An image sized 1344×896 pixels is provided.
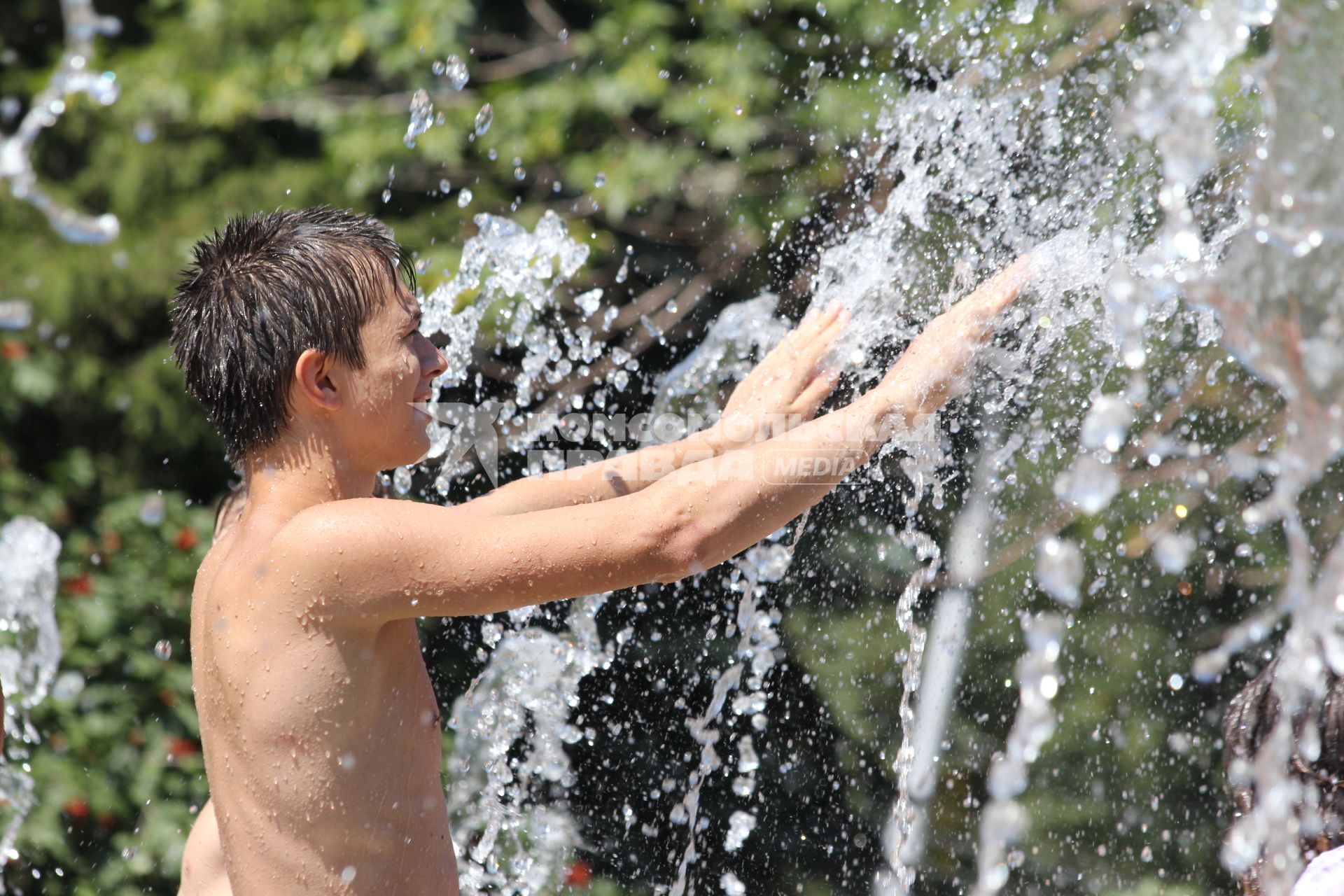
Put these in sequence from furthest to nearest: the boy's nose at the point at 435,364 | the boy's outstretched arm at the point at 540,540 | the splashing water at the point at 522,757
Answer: the splashing water at the point at 522,757
the boy's nose at the point at 435,364
the boy's outstretched arm at the point at 540,540

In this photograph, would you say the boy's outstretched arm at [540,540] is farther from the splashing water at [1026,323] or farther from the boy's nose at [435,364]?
the splashing water at [1026,323]

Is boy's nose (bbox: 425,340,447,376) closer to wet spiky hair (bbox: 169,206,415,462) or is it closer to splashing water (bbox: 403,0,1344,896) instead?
wet spiky hair (bbox: 169,206,415,462)

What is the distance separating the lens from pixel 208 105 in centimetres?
437

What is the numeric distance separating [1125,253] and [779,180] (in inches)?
70.3

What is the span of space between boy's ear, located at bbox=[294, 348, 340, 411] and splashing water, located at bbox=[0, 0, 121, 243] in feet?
9.77

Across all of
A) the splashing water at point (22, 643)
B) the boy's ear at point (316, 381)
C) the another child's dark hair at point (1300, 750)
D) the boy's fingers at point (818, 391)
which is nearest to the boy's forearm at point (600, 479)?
the boy's fingers at point (818, 391)

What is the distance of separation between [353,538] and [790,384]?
0.73m

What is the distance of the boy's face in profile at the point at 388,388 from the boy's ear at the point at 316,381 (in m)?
0.01

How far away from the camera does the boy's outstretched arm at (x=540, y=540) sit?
1569 mm

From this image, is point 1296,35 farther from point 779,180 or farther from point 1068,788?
point 1068,788

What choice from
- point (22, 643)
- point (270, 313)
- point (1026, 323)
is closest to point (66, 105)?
point (22, 643)

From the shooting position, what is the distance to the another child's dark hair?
5.57 ft

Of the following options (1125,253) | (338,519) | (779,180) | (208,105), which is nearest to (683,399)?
(779,180)

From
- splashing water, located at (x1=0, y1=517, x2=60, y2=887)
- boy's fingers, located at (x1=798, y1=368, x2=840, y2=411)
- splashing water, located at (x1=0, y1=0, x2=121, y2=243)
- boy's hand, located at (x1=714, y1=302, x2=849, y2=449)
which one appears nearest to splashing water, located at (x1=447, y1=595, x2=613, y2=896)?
splashing water, located at (x1=0, y1=517, x2=60, y2=887)
